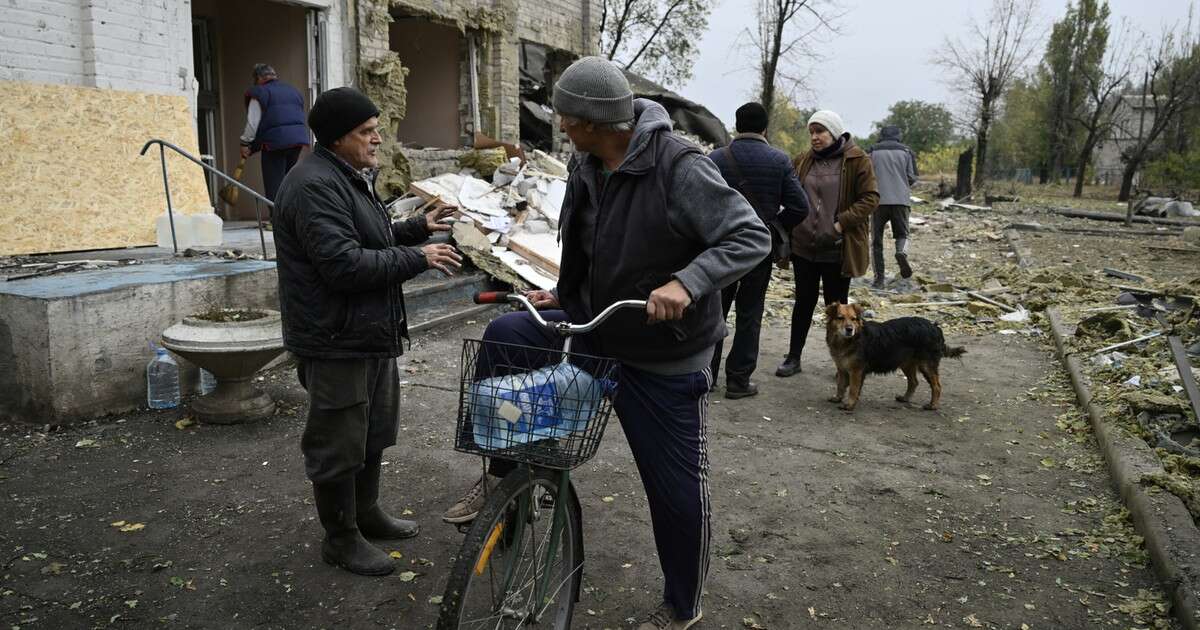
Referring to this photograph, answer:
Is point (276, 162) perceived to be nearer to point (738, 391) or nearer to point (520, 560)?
point (738, 391)

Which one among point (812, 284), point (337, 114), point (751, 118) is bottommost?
point (812, 284)

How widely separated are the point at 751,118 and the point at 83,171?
19.9ft

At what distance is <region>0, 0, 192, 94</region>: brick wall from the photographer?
829cm

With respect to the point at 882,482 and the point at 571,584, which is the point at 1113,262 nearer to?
the point at 882,482

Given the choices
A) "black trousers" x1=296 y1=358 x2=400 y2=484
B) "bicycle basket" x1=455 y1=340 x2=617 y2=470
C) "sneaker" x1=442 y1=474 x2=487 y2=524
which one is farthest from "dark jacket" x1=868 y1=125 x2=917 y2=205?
"bicycle basket" x1=455 y1=340 x2=617 y2=470

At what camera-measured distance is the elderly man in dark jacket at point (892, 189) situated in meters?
12.1

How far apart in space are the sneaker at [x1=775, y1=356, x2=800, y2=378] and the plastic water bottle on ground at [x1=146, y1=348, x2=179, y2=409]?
4.66 meters

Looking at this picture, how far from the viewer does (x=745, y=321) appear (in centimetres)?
659

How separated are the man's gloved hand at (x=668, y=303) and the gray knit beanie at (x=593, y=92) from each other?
63cm

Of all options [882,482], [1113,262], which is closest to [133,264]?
[882,482]

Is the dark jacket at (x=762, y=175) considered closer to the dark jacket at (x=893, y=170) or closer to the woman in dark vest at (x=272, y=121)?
the woman in dark vest at (x=272, y=121)

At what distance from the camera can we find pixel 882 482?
5.07 meters

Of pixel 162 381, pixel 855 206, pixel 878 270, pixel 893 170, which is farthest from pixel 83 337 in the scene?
pixel 893 170

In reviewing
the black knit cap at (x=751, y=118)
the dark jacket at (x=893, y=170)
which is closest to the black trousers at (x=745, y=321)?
the black knit cap at (x=751, y=118)
